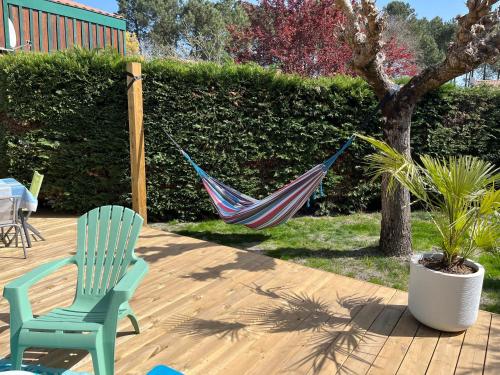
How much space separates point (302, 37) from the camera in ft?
31.8

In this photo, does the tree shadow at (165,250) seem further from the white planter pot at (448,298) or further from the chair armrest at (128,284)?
the white planter pot at (448,298)

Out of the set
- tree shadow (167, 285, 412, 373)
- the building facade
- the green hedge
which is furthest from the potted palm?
the building facade

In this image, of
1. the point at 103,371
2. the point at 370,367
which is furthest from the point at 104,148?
the point at 370,367

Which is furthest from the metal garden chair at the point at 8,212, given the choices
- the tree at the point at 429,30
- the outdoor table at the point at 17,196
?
the tree at the point at 429,30

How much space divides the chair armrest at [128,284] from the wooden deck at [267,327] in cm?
51

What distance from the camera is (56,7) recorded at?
7102 mm

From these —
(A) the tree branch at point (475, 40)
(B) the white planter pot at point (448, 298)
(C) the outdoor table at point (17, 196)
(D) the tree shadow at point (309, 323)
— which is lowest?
(D) the tree shadow at point (309, 323)

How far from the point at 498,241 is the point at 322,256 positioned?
5.75ft

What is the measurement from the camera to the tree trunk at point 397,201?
3.68 metres

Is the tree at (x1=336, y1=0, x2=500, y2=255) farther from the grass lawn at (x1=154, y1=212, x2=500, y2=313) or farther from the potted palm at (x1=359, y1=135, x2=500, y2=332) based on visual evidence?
the potted palm at (x1=359, y1=135, x2=500, y2=332)

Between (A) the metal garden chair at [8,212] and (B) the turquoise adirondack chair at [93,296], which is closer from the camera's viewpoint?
(B) the turquoise adirondack chair at [93,296]

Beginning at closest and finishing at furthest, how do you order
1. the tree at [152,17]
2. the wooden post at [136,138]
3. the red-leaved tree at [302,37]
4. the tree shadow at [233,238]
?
1. the tree shadow at [233,238]
2. the wooden post at [136,138]
3. the red-leaved tree at [302,37]
4. the tree at [152,17]

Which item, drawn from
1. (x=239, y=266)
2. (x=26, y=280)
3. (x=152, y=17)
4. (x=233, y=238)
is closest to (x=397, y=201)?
(x=239, y=266)

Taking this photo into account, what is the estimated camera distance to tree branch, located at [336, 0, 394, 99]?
10.9ft
